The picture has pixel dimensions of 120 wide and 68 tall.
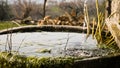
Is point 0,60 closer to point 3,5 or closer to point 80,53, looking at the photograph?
point 80,53

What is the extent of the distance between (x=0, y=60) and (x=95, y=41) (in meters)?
1.68

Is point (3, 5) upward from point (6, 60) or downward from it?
downward

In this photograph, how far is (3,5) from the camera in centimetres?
2098

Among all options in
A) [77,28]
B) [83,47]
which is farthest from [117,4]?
[83,47]

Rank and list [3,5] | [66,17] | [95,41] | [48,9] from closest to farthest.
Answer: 1. [95,41]
2. [66,17]
3. [3,5]
4. [48,9]

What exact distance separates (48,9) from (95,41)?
1204 inches

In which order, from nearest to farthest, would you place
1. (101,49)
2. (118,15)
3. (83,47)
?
1. (101,49)
2. (83,47)
3. (118,15)

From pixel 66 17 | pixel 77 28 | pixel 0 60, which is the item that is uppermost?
pixel 0 60

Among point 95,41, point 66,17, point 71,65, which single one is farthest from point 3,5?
Answer: point 71,65

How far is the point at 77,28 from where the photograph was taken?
17.0 feet

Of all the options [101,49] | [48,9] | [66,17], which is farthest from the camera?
A: [48,9]

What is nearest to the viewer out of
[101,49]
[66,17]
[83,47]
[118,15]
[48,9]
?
[101,49]

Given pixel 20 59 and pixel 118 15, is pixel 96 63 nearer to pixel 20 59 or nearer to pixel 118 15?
pixel 20 59

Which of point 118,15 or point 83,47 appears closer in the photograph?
point 83,47
